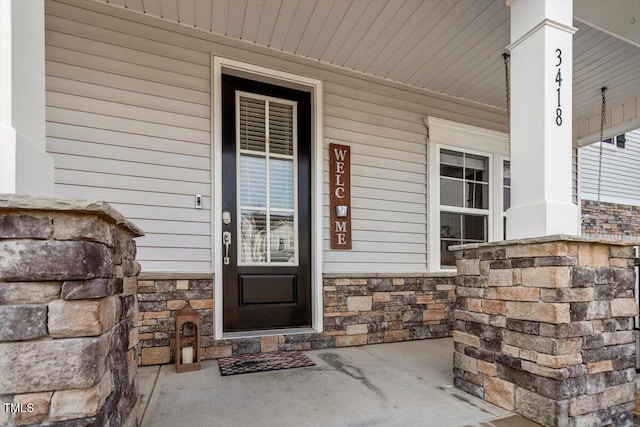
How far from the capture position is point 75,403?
0.93m

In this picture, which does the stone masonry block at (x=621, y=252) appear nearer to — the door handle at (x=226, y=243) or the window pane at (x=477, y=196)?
the window pane at (x=477, y=196)

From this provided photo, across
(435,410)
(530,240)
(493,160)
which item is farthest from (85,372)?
(493,160)

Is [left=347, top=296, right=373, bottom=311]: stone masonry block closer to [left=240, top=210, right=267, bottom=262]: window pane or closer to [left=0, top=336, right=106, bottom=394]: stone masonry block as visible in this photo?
[left=240, top=210, right=267, bottom=262]: window pane

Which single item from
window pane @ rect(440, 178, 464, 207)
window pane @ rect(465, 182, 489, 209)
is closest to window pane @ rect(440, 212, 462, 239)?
window pane @ rect(440, 178, 464, 207)

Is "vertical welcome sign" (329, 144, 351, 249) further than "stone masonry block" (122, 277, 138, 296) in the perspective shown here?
Yes

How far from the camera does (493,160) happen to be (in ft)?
14.0

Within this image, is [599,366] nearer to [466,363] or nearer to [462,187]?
[466,363]

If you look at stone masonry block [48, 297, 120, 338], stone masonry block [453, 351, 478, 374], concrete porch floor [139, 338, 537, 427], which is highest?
stone masonry block [48, 297, 120, 338]

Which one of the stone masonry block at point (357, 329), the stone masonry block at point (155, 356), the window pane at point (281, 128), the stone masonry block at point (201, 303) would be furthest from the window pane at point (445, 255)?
the stone masonry block at point (155, 356)

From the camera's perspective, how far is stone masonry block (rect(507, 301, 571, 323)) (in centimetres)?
173

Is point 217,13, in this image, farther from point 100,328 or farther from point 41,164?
point 100,328

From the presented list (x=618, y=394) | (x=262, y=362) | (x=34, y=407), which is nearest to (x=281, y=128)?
(x=262, y=362)

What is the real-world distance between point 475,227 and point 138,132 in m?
3.67

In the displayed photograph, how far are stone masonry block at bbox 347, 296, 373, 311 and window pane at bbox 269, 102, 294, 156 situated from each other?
1.53 metres
